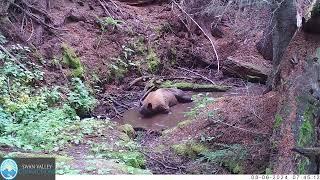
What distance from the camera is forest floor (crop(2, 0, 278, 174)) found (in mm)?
3328

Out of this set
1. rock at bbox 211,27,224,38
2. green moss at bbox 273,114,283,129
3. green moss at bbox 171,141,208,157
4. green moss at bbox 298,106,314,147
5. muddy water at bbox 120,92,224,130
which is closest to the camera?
green moss at bbox 298,106,314,147

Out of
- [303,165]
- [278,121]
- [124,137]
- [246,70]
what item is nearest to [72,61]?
[124,137]

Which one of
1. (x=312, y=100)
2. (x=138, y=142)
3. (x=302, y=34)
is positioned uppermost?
(x=302, y=34)

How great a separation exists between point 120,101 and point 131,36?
1380mm

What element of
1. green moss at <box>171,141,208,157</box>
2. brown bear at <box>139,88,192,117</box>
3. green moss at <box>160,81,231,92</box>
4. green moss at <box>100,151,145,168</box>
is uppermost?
green moss at <box>160,81,231,92</box>

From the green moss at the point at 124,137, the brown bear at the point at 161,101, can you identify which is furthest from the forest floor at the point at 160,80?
the brown bear at the point at 161,101

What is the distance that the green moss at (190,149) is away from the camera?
3767mm

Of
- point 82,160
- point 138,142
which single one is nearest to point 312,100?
point 82,160

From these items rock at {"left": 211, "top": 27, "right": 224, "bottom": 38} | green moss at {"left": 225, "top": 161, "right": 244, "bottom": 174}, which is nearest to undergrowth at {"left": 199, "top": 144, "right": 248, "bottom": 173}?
green moss at {"left": 225, "top": 161, "right": 244, "bottom": 174}

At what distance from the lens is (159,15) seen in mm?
7320

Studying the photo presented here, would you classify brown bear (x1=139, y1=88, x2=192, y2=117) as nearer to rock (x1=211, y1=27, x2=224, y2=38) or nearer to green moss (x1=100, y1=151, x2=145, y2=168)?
green moss (x1=100, y1=151, x2=145, y2=168)

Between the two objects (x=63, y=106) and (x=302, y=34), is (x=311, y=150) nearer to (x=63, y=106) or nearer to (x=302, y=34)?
(x=302, y=34)

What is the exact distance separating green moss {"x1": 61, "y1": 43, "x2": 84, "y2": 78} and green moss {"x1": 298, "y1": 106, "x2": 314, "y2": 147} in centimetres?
311

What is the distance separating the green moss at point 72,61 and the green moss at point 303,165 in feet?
10.8
